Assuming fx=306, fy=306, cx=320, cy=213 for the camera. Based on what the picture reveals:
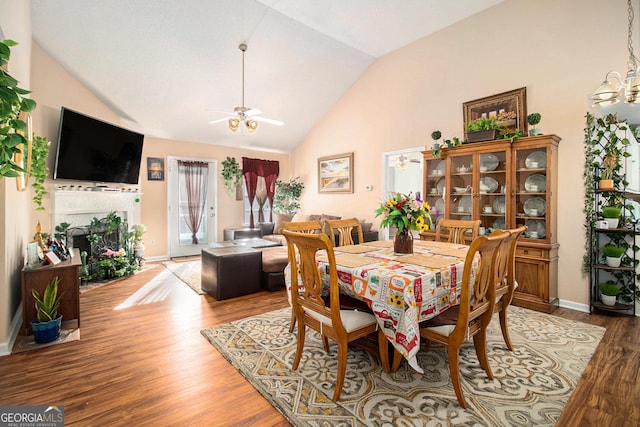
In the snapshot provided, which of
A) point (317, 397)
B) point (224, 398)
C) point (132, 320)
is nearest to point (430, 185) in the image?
point (317, 397)

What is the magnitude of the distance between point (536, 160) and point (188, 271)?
521cm

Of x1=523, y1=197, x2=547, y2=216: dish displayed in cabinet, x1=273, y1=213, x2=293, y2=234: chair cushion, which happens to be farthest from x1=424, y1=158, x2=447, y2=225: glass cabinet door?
x1=273, y1=213, x2=293, y2=234: chair cushion

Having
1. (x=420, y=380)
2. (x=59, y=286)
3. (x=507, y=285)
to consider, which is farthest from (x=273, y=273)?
(x=507, y=285)

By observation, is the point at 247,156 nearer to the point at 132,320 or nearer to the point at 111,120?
the point at 111,120

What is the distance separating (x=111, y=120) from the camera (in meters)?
5.19

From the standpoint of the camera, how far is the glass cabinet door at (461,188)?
4.04 m

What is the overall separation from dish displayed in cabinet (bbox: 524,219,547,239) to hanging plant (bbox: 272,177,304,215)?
4.88 metres

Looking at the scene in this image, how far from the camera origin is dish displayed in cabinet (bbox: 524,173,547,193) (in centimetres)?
348

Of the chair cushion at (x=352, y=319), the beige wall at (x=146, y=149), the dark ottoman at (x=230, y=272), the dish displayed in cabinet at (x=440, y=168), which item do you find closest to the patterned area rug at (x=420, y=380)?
the chair cushion at (x=352, y=319)

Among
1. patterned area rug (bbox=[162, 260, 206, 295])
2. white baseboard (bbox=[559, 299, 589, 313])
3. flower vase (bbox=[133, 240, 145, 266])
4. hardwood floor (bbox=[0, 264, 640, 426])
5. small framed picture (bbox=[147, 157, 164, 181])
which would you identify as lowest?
hardwood floor (bbox=[0, 264, 640, 426])

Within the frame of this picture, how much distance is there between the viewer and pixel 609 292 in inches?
127

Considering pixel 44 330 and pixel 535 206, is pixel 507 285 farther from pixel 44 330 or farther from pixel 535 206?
pixel 44 330

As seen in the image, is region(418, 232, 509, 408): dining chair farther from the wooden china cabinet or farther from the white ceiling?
the white ceiling

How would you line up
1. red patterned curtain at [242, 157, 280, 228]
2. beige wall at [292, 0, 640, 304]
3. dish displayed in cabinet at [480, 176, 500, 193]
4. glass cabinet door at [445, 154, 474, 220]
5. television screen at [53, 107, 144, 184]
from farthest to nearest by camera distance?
red patterned curtain at [242, 157, 280, 228] → television screen at [53, 107, 144, 184] → glass cabinet door at [445, 154, 474, 220] → dish displayed in cabinet at [480, 176, 500, 193] → beige wall at [292, 0, 640, 304]
